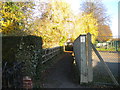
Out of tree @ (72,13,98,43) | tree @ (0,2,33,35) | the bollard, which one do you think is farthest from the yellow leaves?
tree @ (72,13,98,43)

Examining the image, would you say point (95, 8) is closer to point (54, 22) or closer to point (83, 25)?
point (83, 25)

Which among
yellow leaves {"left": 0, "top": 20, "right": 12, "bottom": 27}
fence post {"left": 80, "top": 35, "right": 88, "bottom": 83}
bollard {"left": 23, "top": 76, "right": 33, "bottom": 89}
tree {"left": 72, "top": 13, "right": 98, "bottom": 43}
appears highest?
tree {"left": 72, "top": 13, "right": 98, "bottom": 43}

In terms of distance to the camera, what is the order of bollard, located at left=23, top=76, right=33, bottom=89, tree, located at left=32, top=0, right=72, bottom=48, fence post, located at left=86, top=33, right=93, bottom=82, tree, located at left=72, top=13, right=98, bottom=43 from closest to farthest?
bollard, located at left=23, top=76, right=33, bottom=89 < fence post, located at left=86, top=33, right=93, bottom=82 < tree, located at left=32, top=0, right=72, bottom=48 < tree, located at left=72, top=13, right=98, bottom=43

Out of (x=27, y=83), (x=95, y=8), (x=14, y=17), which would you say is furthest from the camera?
(x=95, y=8)

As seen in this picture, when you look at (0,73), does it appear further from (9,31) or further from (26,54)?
(9,31)

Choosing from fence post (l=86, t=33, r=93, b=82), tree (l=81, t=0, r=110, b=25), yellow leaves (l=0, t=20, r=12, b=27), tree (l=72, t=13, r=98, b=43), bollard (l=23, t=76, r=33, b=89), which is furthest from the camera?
tree (l=81, t=0, r=110, b=25)

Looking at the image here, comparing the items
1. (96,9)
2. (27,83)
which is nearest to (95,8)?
(96,9)

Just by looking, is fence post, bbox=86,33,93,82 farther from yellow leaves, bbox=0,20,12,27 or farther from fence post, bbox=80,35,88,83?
yellow leaves, bbox=0,20,12,27

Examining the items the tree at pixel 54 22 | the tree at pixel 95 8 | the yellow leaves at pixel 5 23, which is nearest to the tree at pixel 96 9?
the tree at pixel 95 8

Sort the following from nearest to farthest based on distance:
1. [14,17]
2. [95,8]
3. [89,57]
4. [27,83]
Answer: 1. [27,83]
2. [89,57]
3. [14,17]
4. [95,8]

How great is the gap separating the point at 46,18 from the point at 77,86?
380 inches

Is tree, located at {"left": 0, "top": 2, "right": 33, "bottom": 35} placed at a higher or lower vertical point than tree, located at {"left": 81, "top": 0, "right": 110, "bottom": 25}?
lower

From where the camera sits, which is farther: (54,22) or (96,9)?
(96,9)

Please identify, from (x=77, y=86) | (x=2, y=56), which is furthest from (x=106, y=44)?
(x=2, y=56)
